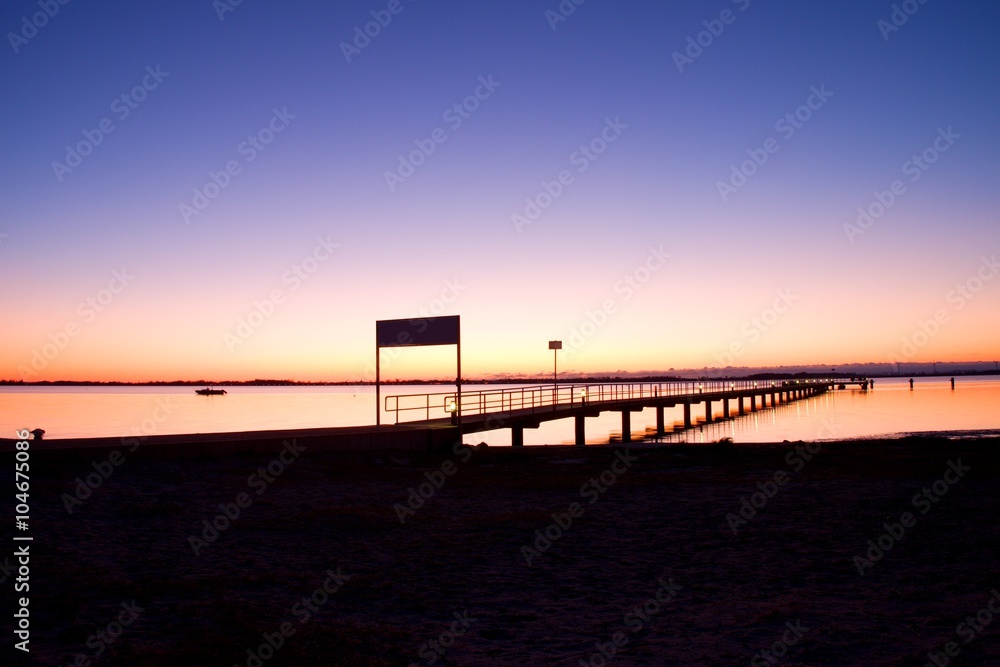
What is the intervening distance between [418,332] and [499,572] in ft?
44.2

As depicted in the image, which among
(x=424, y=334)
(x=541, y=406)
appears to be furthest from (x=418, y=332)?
(x=541, y=406)

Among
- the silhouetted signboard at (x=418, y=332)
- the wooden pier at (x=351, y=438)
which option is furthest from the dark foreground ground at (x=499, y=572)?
the silhouetted signboard at (x=418, y=332)

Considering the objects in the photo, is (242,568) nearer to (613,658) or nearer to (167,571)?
(167,571)

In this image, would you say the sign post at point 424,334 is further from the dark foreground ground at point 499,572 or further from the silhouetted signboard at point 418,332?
the dark foreground ground at point 499,572

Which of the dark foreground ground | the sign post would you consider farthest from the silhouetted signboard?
the dark foreground ground

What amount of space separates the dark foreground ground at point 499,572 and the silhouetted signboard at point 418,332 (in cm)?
697

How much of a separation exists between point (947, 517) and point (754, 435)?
111 ft

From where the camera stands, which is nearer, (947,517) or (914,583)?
(914,583)

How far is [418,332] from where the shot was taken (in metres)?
20.7

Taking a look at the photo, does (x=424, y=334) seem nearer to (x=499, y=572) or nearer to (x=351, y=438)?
(x=351, y=438)

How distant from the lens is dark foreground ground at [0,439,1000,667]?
5.34 m

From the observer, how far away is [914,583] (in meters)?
6.97

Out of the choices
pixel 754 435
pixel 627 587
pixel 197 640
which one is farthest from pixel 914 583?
pixel 754 435

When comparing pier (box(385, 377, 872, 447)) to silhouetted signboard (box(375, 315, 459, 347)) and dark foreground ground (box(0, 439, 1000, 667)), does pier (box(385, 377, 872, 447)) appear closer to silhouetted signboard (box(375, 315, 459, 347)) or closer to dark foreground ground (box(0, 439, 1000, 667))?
silhouetted signboard (box(375, 315, 459, 347))
